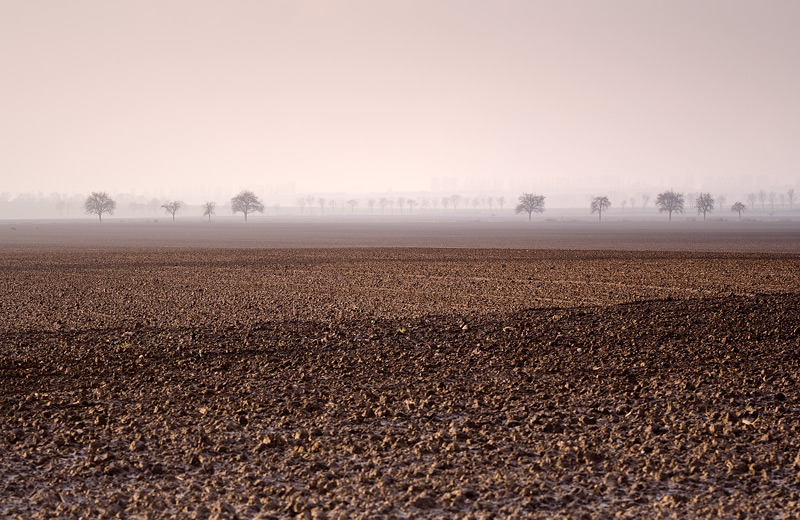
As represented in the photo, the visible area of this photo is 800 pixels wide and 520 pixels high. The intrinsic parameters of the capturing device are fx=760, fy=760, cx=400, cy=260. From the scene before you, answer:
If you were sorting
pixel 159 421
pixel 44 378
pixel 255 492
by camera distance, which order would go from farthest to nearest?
pixel 44 378 → pixel 159 421 → pixel 255 492

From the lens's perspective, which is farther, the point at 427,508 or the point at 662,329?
the point at 662,329

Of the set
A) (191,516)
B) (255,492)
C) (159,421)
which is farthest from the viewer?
(159,421)

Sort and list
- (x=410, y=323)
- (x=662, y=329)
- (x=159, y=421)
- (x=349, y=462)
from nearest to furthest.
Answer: (x=349, y=462) < (x=159, y=421) < (x=662, y=329) < (x=410, y=323)

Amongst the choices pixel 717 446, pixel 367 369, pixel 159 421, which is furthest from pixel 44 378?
pixel 717 446

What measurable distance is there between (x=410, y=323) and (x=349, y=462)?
371 inches

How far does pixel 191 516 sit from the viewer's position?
684 centimetres

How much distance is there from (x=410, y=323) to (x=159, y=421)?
28.0ft

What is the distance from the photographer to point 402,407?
34.6ft

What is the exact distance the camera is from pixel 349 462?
830 cm

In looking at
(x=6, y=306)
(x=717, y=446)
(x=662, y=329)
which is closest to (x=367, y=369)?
(x=717, y=446)

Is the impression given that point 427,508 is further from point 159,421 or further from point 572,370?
point 572,370

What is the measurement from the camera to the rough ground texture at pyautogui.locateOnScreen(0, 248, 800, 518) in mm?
7305

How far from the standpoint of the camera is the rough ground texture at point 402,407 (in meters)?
7.30

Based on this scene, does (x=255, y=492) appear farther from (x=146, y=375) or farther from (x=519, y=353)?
(x=519, y=353)
